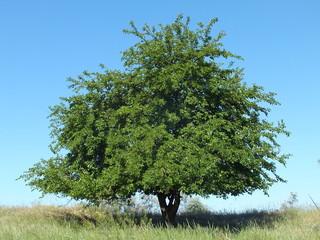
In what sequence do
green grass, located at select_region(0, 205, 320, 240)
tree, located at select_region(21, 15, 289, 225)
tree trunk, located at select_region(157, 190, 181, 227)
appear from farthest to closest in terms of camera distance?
tree trunk, located at select_region(157, 190, 181, 227) → tree, located at select_region(21, 15, 289, 225) → green grass, located at select_region(0, 205, 320, 240)

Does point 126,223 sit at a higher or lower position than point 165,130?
lower

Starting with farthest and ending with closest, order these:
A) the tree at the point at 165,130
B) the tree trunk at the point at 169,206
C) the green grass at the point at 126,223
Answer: the tree trunk at the point at 169,206 < the tree at the point at 165,130 < the green grass at the point at 126,223

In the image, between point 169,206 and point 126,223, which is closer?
point 126,223

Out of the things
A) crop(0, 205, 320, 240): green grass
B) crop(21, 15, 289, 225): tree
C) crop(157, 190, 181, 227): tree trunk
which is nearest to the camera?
crop(0, 205, 320, 240): green grass

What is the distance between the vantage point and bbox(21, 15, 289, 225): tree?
64.1 feet

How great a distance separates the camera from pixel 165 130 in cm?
2041

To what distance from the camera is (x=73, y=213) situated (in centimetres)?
3191

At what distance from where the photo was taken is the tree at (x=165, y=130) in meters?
19.5

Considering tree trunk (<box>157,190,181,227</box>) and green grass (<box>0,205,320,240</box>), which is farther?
tree trunk (<box>157,190,181,227</box>)

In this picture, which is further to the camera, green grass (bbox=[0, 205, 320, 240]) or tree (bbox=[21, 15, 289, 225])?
tree (bbox=[21, 15, 289, 225])

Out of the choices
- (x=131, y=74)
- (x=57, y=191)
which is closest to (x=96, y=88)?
(x=131, y=74)

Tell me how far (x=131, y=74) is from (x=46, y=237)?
47.4 feet

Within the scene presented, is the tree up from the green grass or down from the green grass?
up

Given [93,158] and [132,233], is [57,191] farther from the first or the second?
[132,233]
